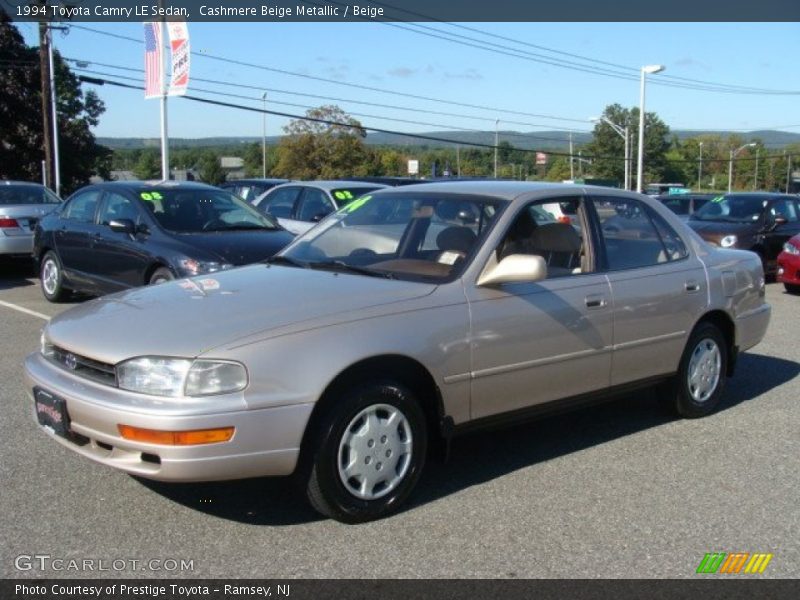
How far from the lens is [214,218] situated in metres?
9.48

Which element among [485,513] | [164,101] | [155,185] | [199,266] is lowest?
[485,513]

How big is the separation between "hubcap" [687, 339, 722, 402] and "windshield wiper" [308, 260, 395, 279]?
8.02 ft

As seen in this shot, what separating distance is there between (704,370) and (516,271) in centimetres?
228

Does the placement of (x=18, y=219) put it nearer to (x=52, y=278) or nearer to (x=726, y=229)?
(x=52, y=278)

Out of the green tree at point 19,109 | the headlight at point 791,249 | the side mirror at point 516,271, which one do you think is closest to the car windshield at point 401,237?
the side mirror at point 516,271

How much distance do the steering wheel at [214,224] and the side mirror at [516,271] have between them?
17.8ft

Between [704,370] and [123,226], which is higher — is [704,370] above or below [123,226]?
below

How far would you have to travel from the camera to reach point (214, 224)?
9383mm

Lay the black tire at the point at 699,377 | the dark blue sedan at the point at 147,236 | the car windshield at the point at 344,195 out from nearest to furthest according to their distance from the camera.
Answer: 1. the black tire at the point at 699,377
2. the dark blue sedan at the point at 147,236
3. the car windshield at the point at 344,195

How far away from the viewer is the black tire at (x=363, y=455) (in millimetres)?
3885

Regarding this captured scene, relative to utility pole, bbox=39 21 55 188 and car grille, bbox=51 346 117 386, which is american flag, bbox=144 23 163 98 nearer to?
utility pole, bbox=39 21 55 188

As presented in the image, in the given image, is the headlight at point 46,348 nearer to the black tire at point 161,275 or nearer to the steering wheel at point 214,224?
the black tire at point 161,275

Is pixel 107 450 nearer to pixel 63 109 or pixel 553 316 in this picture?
pixel 553 316

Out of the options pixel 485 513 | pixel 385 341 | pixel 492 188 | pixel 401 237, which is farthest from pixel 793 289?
pixel 385 341
